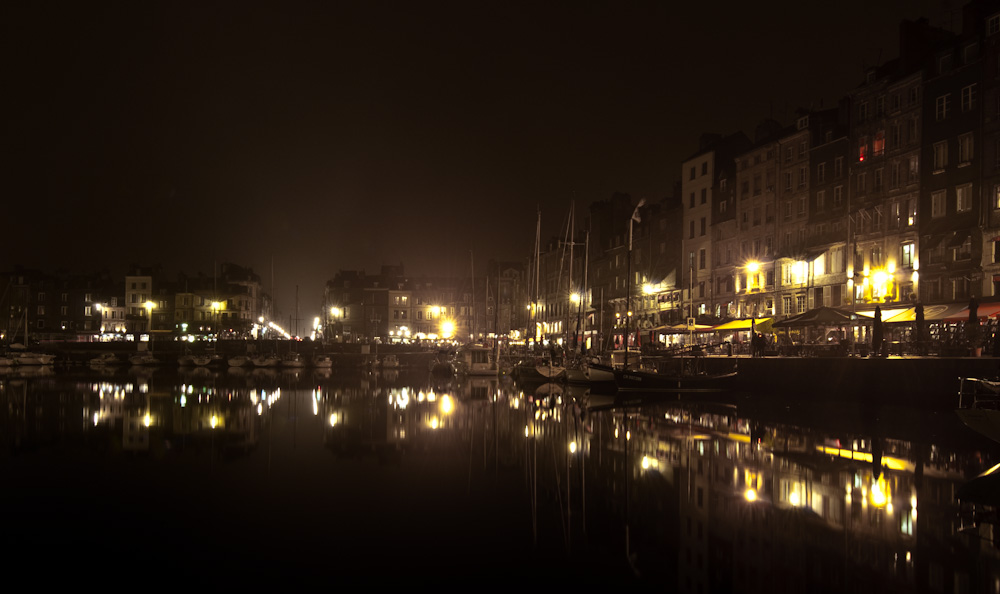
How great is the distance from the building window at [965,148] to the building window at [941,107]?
204 cm

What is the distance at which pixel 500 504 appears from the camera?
1504 cm

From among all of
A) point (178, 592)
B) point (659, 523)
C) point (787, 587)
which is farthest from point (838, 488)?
point (178, 592)

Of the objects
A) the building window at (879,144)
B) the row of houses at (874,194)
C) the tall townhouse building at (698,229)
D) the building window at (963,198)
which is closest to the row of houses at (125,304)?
the tall townhouse building at (698,229)

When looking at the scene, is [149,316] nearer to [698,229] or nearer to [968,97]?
[698,229]

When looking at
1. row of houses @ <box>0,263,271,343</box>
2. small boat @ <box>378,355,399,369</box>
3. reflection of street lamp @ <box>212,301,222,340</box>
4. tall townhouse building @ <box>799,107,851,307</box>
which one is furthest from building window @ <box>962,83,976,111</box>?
reflection of street lamp @ <box>212,301,222,340</box>

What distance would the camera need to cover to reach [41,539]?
1217 cm

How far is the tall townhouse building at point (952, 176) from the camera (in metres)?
42.1

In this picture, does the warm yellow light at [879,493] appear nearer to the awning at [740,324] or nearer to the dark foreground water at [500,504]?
the dark foreground water at [500,504]

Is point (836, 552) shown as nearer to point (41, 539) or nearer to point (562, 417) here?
point (41, 539)

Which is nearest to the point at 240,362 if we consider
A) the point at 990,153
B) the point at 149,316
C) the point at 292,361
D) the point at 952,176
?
the point at 292,361

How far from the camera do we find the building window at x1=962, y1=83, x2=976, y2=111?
42.8 meters

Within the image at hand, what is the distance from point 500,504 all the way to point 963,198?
128 ft

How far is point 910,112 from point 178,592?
49.4 m

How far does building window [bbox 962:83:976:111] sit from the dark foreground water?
22421mm
